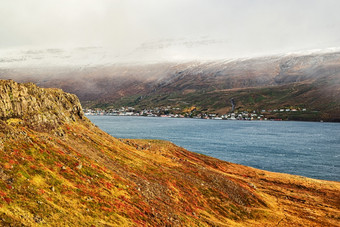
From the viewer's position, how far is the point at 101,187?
3819 cm

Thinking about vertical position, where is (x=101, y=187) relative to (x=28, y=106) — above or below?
below

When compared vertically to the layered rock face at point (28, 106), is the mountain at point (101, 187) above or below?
below

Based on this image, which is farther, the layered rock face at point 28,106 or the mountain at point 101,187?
the layered rock face at point 28,106

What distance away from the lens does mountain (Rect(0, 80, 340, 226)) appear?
96.1 ft

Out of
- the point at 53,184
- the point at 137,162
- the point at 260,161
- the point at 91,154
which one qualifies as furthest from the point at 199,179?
the point at 260,161

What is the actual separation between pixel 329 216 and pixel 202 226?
34.4 m

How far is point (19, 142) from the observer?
122 ft

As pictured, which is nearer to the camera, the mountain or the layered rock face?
the mountain

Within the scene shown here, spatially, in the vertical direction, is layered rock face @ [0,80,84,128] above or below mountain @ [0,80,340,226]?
above

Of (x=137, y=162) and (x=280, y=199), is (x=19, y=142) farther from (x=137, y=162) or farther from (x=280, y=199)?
(x=280, y=199)

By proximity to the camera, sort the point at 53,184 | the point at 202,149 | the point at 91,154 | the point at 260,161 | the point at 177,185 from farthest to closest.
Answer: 1. the point at 202,149
2. the point at 260,161
3. the point at 177,185
4. the point at 91,154
5. the point at 53,184

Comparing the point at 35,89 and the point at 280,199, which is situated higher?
the point at 35,89

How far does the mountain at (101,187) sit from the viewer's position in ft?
96.1

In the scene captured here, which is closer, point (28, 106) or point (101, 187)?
point (101, 187)
